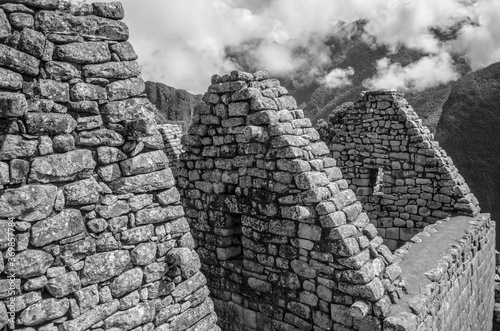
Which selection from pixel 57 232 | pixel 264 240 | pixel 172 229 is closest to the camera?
pixel 57 232

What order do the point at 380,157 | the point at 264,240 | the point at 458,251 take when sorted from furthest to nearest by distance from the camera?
1. the point at 380,157
2. the point at 458,251
3. the point at 264,240

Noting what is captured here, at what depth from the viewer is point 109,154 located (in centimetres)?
329

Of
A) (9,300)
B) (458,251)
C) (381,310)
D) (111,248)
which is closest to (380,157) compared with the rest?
(458,251)

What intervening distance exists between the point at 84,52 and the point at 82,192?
113 cm

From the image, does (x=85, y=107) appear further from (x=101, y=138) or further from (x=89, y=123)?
(x=101, y=138)

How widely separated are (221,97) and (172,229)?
7.93ft

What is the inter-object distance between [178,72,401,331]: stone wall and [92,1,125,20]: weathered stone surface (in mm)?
2052

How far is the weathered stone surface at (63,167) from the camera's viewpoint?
288 centimetres

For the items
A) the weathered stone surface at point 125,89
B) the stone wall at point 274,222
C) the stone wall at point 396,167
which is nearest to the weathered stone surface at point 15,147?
the weathered stone surface at point 125,89

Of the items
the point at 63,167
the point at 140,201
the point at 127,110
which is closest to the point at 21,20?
the point at 127,110

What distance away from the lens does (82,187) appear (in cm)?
311

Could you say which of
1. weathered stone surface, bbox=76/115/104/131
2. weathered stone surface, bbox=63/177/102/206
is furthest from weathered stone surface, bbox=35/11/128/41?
weathered stone surface, bbox=63/177/102/206

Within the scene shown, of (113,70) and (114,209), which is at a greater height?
(113,70)

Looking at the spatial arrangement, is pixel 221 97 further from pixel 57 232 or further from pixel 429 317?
pixel 429 317
